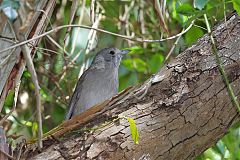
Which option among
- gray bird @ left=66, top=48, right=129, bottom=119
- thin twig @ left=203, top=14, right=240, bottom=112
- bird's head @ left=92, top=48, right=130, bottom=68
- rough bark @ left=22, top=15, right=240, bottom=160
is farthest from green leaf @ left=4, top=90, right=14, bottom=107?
thin twig @ left=203, top=14, right=240, bottom=112

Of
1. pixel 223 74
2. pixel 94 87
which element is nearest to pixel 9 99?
pixel 94 87

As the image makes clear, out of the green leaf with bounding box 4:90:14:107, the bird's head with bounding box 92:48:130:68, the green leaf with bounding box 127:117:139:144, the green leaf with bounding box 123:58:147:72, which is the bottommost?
the green leaf with bounding box 127:117:139:144

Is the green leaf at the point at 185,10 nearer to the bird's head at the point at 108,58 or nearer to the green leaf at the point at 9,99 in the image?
the green leaf at the point at 9,99

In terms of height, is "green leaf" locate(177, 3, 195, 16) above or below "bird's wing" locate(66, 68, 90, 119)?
below

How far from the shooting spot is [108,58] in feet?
14.2

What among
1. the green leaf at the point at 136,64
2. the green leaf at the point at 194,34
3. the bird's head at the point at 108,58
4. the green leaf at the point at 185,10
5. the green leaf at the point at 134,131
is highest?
the bird's head at the point at 108,58

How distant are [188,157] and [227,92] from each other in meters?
0.36

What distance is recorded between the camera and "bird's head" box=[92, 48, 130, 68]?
430 centimetres

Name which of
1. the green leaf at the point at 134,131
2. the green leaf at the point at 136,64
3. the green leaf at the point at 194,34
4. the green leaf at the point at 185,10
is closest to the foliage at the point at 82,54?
the green leaf at the point at 136,64

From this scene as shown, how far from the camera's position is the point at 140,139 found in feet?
8.28

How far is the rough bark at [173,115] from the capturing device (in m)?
2.52

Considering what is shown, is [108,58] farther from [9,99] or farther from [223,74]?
[223,74]

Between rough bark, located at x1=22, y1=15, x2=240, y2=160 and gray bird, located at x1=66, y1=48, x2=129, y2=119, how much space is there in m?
1.28

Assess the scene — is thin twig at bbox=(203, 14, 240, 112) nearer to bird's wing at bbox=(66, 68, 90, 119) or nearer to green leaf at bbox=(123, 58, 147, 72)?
bird's wing at bbox=(66, 68, 90, 119)
